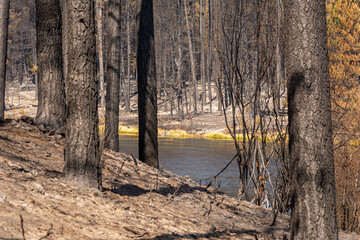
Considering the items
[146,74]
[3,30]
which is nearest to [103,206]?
[146,74]

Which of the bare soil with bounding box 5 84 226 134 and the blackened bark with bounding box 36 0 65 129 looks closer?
the blackened bark with bounding box 36 0 65 129

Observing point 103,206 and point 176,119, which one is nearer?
point 103,206

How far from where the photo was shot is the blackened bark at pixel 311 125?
3881mm

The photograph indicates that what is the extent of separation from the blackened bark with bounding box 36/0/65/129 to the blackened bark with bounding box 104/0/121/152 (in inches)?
78.6

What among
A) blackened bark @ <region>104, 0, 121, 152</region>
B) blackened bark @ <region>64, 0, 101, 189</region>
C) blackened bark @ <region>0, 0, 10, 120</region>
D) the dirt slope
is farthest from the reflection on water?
blackened bark @ <region>0, 0, 10, 120</region>

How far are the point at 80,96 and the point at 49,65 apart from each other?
9.47 ft

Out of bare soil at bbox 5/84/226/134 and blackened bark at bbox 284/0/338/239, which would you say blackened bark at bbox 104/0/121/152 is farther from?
bare soil at bbox 5/84/226/134

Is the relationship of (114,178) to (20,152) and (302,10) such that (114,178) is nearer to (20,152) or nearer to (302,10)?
(20,152)

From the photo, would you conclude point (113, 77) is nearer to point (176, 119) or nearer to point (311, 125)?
point (311, 125)

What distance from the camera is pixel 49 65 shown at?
7.25m

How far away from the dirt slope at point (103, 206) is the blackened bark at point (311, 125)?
42.3 inches

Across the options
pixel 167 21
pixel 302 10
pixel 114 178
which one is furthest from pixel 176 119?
pixel 302 10

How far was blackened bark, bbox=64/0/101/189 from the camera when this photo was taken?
472cm

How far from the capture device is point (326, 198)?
390cm
